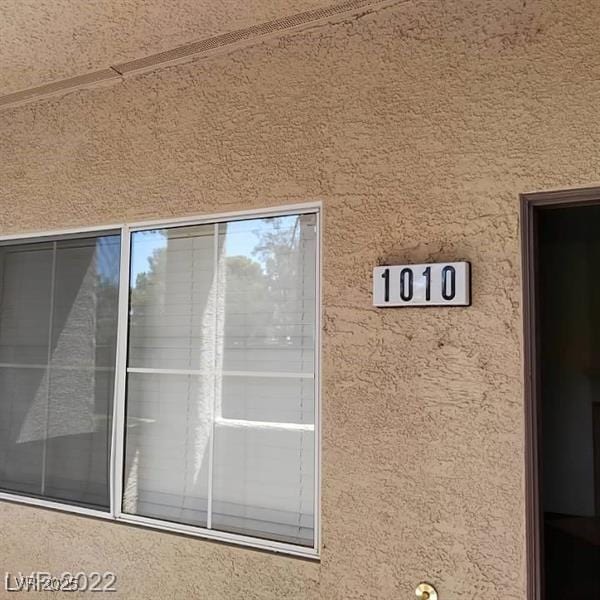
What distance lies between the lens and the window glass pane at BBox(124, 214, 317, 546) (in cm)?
371

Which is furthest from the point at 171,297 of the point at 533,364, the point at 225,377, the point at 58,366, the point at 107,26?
the point at 533,364

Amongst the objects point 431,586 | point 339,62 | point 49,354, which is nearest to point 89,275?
point 49,354

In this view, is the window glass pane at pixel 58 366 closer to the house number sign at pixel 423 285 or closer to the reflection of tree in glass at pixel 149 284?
the reflection of tree in glass at pixel 149 284

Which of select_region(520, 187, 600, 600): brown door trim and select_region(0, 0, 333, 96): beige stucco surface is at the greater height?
select_region(0, 0, 333, 96): beige stucco surface

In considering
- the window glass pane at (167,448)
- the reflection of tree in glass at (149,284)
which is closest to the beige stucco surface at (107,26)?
the reflection of tree in glass at (149,284)

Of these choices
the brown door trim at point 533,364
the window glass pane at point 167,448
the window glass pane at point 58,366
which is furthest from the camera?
the window glass pane at point 58,366

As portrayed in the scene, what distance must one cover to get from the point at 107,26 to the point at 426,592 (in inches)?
152

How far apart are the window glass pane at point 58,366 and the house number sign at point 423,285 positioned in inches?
87.4

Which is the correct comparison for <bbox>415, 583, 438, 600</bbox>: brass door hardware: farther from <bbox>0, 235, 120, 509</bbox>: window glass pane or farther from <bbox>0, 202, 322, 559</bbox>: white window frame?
<bbox>0, 235, 120, 509</bbox>: window glass pane

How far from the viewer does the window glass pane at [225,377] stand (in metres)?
3.71

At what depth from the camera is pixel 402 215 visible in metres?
3.34

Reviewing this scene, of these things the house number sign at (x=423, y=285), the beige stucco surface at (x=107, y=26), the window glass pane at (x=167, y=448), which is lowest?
the window glass pane at (x=167, y=448)

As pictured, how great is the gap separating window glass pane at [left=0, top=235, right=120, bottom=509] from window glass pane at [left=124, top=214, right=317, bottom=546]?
11.5 inches

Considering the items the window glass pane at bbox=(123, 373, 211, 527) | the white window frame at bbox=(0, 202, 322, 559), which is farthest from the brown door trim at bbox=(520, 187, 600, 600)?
the window glass pane at bbox=(123, 373, 211, 527)
